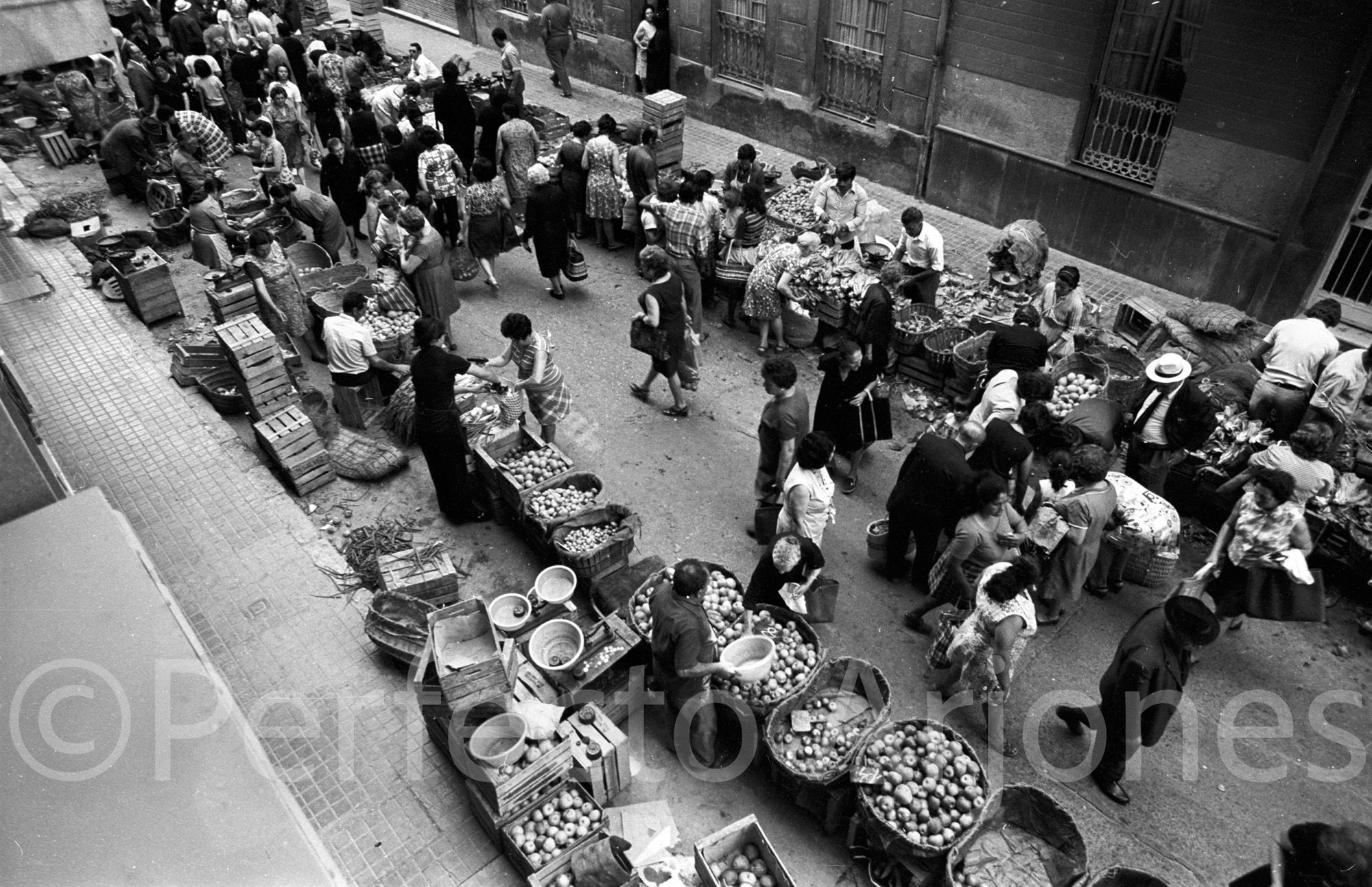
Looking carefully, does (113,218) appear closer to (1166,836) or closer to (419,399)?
(419,399)

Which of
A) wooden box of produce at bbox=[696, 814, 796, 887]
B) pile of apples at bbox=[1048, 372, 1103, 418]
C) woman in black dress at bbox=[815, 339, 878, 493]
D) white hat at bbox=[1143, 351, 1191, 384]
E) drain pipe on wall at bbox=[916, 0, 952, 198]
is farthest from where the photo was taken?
drain pipe on wall at bbox=[916, 0, 952, 198]

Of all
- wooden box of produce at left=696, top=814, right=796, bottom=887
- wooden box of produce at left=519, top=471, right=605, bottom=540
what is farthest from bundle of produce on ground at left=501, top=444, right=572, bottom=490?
Answer: wooden box of produce at left=696, top=814, right=796, bottom=887

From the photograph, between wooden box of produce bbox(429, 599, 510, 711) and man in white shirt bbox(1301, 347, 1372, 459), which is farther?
man in white shirt bbox(1301, 347, 1372, 459)

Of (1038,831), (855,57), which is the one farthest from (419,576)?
(855,57)

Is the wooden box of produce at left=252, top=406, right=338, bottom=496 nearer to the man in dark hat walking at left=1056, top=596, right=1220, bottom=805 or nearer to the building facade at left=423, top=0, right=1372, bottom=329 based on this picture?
the man in dark hat walking at left=1056, top=596, right=1220, bottom=805

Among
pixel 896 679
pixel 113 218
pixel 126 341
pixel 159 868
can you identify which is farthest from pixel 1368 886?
pixel 113 218

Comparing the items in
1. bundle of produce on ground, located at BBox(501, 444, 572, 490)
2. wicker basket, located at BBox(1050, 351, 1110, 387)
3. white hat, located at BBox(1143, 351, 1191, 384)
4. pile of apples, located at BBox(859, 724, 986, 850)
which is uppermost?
white hat, located at BBox(1143, 351, 1191, 384)

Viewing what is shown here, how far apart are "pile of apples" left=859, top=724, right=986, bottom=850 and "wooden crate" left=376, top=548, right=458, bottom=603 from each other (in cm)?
376

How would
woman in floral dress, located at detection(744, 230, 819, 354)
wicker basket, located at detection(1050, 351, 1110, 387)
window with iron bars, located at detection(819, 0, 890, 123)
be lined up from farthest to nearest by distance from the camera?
window with iron bars, located at detection(819, 0, 890, 123)
woman in floral dress, located at detection(744, 230, 819, 354)
wicker basket, located at detection(1050, 351, 1110, 387)

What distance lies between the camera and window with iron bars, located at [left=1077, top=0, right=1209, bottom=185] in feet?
35.8

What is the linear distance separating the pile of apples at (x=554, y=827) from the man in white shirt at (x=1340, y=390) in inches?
282

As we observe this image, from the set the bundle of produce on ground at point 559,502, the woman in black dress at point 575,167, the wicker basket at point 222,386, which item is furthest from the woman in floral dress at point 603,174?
the bundle of produce on ground at point 559,502

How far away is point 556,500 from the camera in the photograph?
319 inches

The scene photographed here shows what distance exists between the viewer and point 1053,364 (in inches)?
362
